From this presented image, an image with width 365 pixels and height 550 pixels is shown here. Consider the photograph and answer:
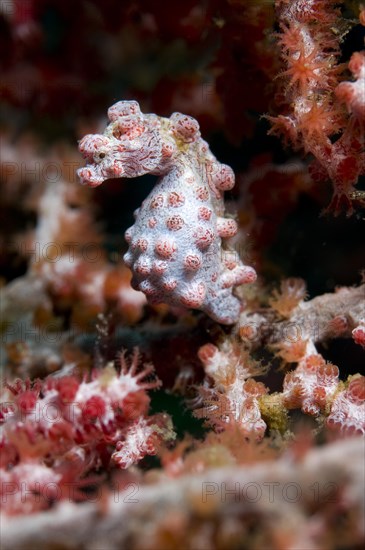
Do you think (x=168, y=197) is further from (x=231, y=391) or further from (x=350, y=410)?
(x=350, y=410)

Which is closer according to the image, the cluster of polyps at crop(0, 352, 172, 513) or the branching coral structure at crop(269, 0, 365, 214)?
the cluster of polyps at crop(0, 352, 172, 513)

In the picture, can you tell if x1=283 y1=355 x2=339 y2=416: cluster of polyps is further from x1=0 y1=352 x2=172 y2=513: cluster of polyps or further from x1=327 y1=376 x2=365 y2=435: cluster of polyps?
x1=0 y1=352 x2=172 y2=513: cluster of polyps

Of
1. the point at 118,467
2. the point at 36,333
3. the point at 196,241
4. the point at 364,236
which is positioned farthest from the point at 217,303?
the point at 36,333

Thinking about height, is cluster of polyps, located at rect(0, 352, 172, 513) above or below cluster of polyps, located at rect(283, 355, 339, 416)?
below

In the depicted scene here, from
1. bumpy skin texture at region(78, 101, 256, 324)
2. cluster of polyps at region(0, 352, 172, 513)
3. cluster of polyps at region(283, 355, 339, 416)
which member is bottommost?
cluster of polyps at region(0, 352, 172, 513)

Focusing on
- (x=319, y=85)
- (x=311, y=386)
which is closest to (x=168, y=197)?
(x=319, y=85)

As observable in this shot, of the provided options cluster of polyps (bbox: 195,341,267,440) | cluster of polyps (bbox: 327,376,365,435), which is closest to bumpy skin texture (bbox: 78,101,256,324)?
cluster of polyps (bbox: 195,341,267,440)

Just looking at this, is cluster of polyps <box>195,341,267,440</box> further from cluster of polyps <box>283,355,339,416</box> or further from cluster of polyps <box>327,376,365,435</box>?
cluster of polyps <box>327,376,365,435</box>

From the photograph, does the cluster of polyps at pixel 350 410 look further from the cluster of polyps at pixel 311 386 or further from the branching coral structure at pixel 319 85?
the branching coral structure at pixel 319 85

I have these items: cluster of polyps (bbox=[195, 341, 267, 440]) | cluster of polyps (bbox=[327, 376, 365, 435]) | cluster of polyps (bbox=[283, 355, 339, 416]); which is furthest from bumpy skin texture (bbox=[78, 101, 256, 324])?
cluster of polyps (bbox=[327, 376, 365, 435])
